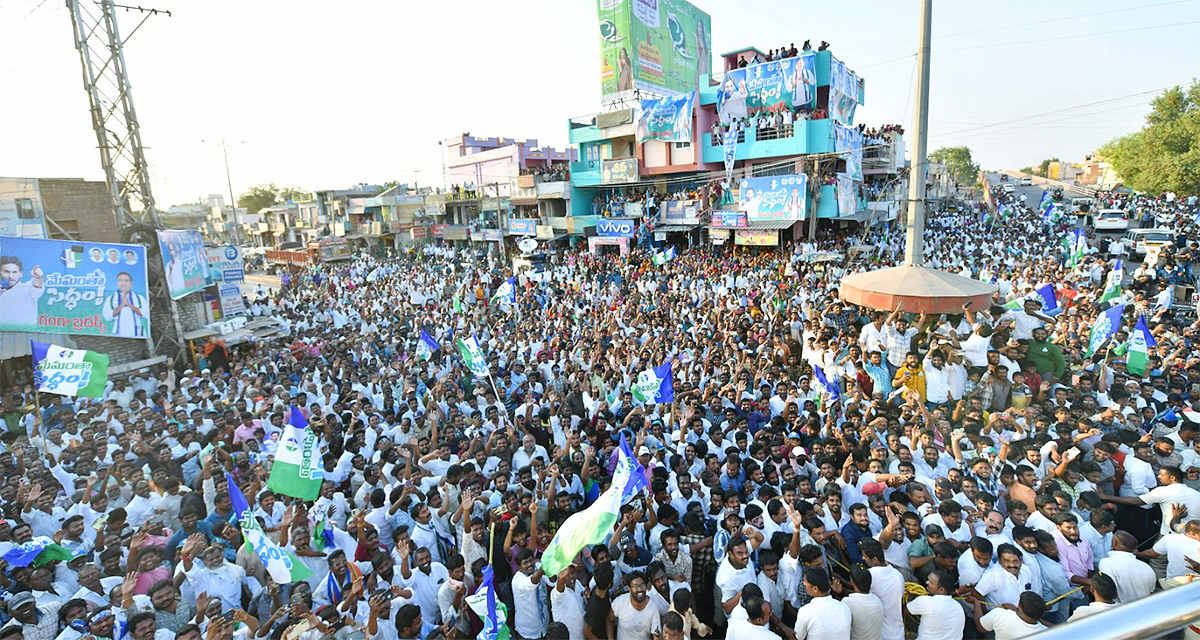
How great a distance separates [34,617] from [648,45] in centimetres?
3290

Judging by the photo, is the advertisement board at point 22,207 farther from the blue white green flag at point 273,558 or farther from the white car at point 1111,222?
the white car at point 1111,222

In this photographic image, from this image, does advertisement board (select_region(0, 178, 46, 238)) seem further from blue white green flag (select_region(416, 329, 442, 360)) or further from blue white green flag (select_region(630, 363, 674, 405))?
blue white green flag (select_region(630, 363, 674, 405))

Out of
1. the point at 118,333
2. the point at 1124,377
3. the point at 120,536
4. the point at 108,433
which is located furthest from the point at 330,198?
the point at 1124,377

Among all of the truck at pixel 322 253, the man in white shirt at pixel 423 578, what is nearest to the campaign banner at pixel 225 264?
the man in white shirt at pixel 423 578

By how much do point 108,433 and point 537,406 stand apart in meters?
5.54

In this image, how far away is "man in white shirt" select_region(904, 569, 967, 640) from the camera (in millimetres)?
3500

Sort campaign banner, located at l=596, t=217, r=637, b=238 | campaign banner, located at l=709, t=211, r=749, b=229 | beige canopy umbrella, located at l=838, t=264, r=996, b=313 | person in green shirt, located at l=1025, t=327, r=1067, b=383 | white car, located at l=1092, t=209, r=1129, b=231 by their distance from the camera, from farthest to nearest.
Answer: campaign banner, located at l=596, t=217, r=637, b=238, white car, located at l=1092, t=209, r=1129, b=231, campaign banner, located at l=709, t=211, r=749, b=229, person in green shirt, located at l=1025, t=327, r=1067, b=383, beige canopy umbrella, located at l=838, t=264, r=996, b=313

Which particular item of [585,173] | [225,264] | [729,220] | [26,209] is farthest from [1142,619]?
[585,173]

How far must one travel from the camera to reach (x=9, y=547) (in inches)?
184

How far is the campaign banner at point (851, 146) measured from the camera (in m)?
22.9

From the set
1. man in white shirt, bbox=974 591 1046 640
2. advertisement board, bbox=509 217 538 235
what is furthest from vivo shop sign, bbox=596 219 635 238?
man in white shirt, bbox=974 591 1046 640

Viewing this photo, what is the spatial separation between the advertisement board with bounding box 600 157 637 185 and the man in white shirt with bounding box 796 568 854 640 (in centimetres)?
2595

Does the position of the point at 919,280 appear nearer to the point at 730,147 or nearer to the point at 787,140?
the point at 787,140

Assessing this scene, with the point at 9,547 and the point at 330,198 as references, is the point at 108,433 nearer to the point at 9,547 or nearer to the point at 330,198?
the point at 9,547
